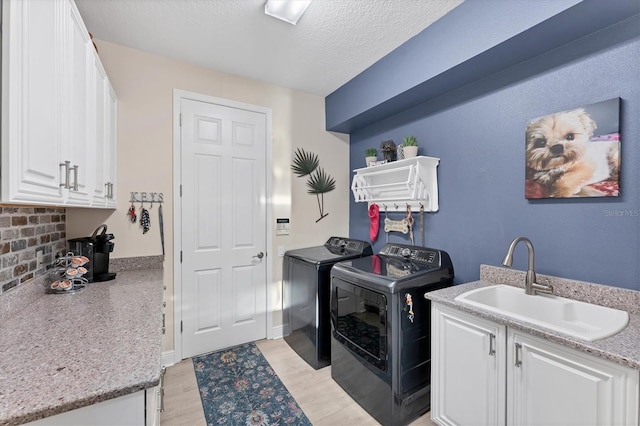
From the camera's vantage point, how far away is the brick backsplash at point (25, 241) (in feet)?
4.42

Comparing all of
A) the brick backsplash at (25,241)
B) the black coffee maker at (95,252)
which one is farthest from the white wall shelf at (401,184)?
the brick backsplash at (25,241)

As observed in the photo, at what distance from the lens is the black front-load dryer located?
2426mm

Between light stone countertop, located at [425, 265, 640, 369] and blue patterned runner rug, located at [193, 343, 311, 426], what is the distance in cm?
128

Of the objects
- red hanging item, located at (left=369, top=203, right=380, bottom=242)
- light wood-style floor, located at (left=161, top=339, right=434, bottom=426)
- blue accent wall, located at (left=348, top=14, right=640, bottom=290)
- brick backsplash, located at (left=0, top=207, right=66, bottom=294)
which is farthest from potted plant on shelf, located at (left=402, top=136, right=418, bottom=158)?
brick backsplash, located at (left=0, top=207, right=66, bottom=294)

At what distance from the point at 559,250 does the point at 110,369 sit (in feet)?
7.19

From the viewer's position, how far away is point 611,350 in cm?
100

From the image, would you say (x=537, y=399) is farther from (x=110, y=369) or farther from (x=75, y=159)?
(x=75, y=159)

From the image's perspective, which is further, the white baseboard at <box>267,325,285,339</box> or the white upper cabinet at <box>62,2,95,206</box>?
the white baseboard at <box>267,325,285,339</box>

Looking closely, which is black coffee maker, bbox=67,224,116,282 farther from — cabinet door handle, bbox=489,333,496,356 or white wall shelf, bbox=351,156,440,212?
cabinet door handle, bbox=489,333,496,356

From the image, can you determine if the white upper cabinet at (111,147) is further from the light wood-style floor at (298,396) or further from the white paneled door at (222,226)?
the light wood-style floor at (298,396)

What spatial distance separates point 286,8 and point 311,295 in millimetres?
2141

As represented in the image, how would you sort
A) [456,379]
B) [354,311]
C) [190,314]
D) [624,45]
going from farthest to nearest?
[190,314], [354,311], [456,379], [624,45]

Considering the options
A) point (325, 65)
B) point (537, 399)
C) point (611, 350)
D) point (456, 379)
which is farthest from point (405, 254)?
point (325, 65)

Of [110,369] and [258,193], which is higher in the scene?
[258,193]
